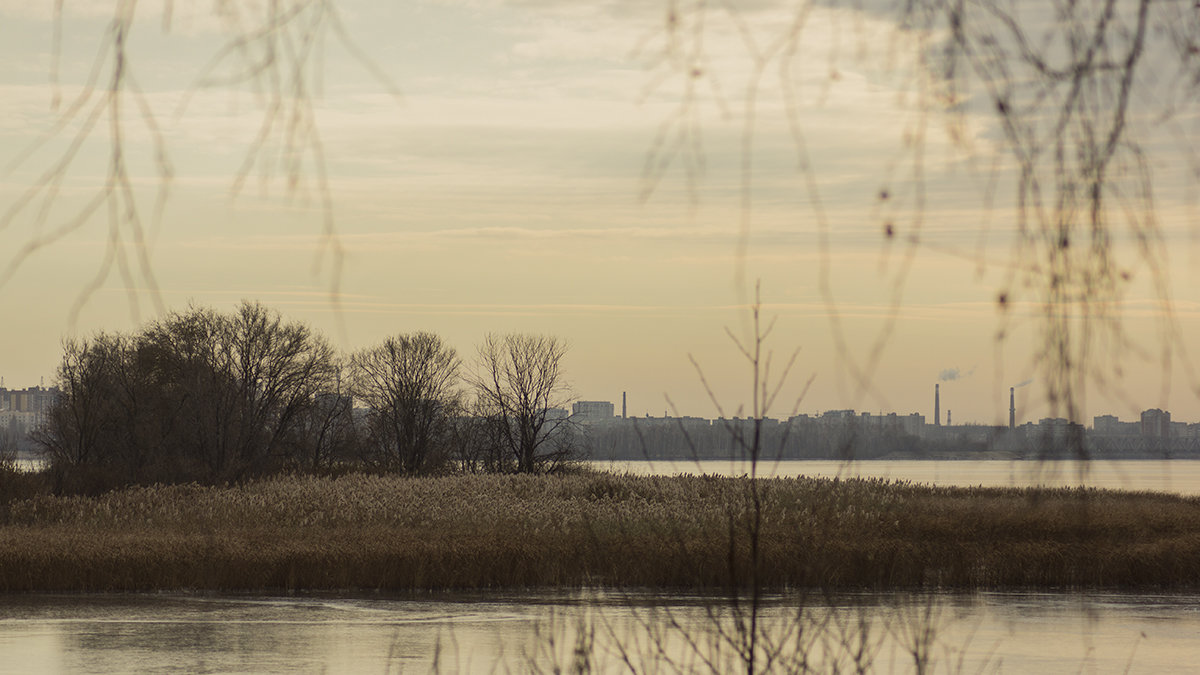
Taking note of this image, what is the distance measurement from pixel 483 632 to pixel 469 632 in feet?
0.87

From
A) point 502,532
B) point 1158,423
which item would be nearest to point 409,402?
point 502,532

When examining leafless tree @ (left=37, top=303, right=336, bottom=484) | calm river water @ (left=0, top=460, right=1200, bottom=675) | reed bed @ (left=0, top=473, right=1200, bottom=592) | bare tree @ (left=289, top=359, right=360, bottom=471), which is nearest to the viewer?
calm river water @ (left=0, top=460, right=1200, bottom=675)

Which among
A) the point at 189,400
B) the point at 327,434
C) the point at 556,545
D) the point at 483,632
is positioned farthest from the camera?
the point at 327,434

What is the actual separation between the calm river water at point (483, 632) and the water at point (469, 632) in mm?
40

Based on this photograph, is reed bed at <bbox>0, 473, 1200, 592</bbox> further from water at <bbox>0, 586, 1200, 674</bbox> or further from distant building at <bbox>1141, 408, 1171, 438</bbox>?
distant building at <bbox>1141, 408, 1171, 438</bbox>

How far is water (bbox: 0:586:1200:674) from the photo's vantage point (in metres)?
19.0

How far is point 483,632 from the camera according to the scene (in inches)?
842

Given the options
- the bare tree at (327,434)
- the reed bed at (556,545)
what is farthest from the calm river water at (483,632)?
the bare tree at (327,434)

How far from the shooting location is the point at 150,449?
176 feet

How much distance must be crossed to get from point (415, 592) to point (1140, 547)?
1675 cm

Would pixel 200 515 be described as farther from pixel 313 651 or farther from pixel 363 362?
pixel 363 362

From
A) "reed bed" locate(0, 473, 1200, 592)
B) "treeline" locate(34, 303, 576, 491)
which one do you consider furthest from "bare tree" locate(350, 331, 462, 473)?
"reed bed" locate(0, 473, 1200, 592)

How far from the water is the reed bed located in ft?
3.84

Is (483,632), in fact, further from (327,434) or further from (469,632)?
(327,434)
